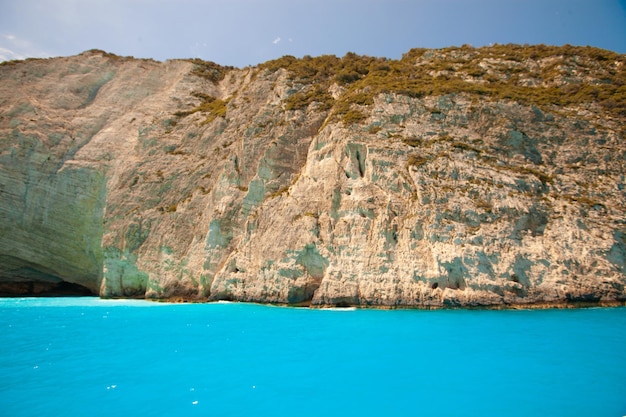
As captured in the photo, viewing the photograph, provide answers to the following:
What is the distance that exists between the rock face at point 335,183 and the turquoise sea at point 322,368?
Answer: 24.6ft

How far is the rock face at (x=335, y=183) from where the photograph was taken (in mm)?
27500

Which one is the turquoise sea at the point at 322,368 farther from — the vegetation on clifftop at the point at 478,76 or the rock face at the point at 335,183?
the vegetation on clifftop at the point at 478,76

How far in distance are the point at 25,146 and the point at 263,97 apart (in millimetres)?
27466

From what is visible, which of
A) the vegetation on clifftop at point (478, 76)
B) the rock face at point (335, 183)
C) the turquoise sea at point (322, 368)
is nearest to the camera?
the turquoise sea at point (322, 368)

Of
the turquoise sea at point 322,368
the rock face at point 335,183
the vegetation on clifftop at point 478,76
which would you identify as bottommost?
the turquoise sea at point 322,368

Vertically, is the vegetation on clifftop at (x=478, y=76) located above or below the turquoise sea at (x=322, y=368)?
above

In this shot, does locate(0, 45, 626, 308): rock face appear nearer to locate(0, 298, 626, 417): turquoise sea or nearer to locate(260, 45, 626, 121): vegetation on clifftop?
locate(260, 45, 626, 121): vegetation on clifftop

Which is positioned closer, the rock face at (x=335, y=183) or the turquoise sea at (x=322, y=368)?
the turquoise sea at (x=322, y=368)

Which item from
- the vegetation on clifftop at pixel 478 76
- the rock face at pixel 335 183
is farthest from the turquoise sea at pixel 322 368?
the vegetation on clifftop at pixel 478 76

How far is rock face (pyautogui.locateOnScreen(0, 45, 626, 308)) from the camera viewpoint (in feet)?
90.2

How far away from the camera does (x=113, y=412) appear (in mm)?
8547

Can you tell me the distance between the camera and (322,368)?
37.9 feet

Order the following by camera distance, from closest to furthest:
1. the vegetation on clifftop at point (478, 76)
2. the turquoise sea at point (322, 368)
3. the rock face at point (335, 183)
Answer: the turquoise sea at point (322, 368) → the rock face at point (335, 183) → the vegetation on clifftop at point (478, 76)

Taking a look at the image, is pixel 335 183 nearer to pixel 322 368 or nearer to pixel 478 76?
pixel 478 76
